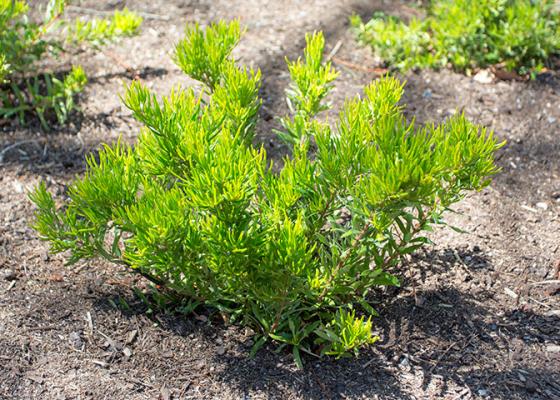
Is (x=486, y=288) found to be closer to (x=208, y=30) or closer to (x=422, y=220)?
(x=422, y=220)

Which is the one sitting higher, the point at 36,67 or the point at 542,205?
the point at 36,67

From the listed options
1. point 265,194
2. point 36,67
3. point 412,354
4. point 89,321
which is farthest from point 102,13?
point 412,354

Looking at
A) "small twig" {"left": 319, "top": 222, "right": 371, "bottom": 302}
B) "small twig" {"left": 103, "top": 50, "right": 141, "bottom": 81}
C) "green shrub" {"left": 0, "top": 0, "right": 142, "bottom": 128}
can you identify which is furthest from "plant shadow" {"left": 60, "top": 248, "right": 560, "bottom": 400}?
"small twig" {"left": 103, "top": 50, "right": 141, "bottom": 81}

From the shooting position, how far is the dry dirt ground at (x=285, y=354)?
2385mm

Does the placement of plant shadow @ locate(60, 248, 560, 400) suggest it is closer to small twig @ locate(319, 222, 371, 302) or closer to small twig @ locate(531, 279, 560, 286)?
small twig @ locate(531, 279, 560, 286)

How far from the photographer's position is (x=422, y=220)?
2299 millimetres

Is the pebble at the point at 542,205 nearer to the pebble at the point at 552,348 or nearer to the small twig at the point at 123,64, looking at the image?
the pebble at the point at 552,348

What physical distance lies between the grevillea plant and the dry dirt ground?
17cm

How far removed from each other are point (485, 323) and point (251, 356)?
3.02ft

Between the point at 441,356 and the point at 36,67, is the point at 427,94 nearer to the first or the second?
the point at 441,356

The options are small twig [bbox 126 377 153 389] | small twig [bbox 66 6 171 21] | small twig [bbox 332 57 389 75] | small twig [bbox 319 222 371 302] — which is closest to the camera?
small twig [bbox 319 222 371 302]

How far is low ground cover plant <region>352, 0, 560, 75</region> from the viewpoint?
4.04 metres

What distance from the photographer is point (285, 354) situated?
248cm

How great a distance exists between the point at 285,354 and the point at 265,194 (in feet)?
2.22
